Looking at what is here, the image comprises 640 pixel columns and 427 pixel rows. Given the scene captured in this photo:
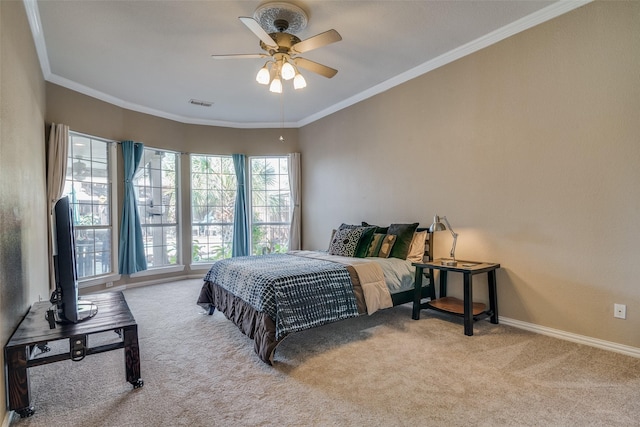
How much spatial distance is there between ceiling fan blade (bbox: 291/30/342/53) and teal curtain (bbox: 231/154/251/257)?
3.51 metres

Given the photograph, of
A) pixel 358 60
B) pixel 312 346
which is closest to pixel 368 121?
pixel 358 60

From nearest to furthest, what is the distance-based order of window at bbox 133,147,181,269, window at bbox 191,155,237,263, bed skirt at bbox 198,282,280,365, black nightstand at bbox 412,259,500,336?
1. bed skirt at bbox 198,282,280,365
2. black nightstand at bbox 412,259,500,336
3. window at bbox 133,147,181,269
4. window at bbox 191,155,237,263

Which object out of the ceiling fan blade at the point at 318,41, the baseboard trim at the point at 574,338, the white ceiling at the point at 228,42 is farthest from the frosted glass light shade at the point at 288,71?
the baseboard trim at the point at 574,338

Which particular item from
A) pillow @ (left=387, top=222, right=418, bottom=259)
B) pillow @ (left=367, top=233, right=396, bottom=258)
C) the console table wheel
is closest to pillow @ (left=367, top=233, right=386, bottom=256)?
pillow @ (left=367, top=233, right=396, bottom=258)

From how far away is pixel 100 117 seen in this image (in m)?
4.66

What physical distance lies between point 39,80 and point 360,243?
154 inches

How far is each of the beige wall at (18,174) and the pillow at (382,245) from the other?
10.3ft

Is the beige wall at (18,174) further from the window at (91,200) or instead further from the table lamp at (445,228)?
the table lamp at (445,228)

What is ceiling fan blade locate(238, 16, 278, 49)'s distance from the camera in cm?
232

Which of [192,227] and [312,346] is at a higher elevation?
[192,227]

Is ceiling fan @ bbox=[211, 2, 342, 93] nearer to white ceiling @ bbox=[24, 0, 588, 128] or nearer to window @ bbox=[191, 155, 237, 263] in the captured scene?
white ceiling @ bbox=[24, 0, 588, 128]

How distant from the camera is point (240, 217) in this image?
19.8 feet

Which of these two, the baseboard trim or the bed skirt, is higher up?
the bed skirt

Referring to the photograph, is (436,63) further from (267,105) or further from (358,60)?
(267,105)
